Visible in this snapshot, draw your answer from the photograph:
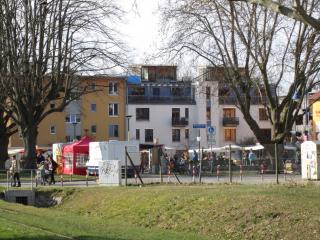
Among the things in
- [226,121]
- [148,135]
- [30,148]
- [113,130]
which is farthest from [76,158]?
[226,121]

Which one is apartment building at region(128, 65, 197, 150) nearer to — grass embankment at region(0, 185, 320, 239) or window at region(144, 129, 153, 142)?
window at region(144, 129, 153, 142)

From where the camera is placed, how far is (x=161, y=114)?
115m

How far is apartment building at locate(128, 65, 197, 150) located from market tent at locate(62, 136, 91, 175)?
5795 cm

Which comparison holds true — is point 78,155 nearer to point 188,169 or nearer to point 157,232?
point 188,169

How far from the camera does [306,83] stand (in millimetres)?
48844

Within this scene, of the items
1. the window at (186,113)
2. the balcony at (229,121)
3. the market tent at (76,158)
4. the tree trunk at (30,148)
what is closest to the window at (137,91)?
the window at (186,113)

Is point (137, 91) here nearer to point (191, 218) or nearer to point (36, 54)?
point (36, 54)

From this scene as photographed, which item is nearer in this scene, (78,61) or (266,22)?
(266,22)

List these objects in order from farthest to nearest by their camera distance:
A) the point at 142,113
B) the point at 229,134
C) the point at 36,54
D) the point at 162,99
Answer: the point at 229,134 → the point at 162,99 → the point at 142,113 → the point at 36,54

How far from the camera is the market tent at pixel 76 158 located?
54469 millimetres

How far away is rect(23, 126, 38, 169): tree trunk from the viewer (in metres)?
50.2

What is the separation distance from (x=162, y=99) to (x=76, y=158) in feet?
201

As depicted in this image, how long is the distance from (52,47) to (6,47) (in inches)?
132

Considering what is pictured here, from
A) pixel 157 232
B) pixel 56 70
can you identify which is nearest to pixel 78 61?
pixel 56 70
